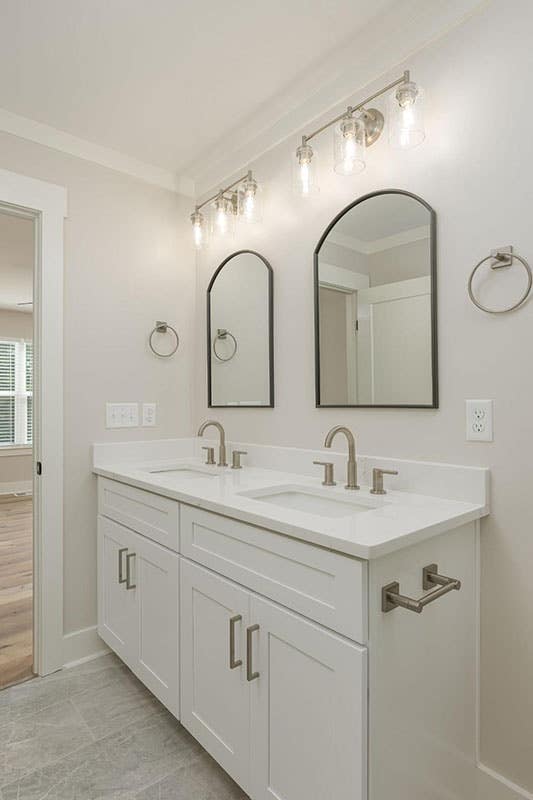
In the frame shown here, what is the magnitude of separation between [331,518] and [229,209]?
1608 millimetres

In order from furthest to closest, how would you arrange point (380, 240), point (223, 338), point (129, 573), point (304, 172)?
point (223, 338) < point (129, 573) < point (304, 172) < point (380, 240)

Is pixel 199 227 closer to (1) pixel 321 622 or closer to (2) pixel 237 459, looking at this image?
(2) pixel 237 459

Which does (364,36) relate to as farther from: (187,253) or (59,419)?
(59,419)

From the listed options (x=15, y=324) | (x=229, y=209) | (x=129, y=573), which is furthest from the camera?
(x=15, y=324)

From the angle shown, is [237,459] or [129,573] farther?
[237,459]

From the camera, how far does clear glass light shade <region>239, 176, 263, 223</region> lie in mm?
2035

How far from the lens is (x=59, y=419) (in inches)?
82.6

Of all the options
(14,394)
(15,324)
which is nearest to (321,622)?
(14,394)

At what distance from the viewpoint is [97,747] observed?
1604 mm

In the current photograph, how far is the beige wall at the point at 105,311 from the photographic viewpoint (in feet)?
Answer: 7.04

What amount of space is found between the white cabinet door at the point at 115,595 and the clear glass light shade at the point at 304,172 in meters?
1.53

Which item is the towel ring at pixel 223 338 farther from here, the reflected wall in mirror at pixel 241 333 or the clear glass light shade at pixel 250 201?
the clear glass light shade at pixel 250 201

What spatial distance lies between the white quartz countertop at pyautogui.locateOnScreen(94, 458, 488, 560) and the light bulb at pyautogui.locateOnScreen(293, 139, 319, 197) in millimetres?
1115

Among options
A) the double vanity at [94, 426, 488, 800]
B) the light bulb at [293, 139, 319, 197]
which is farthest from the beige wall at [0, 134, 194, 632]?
the light bulb at [293, 139, 319, 197]
